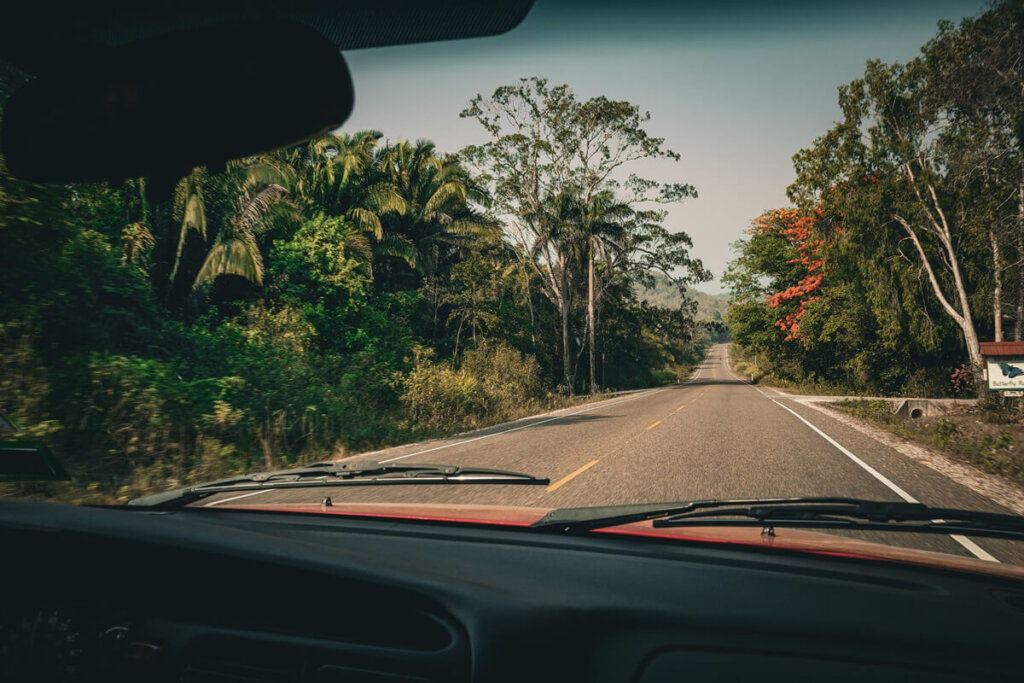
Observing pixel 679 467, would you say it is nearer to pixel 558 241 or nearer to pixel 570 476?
pixel 570 476

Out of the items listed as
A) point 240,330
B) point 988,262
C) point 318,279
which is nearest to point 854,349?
point 988,262

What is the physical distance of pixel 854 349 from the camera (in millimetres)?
33062

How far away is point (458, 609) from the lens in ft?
5.10

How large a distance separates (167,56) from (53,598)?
5.58 ft

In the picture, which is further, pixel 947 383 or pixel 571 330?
pixel 571 330

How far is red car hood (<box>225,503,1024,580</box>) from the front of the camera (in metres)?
1.79

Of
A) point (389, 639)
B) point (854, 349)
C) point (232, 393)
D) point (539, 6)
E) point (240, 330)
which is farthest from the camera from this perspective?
point (854, 349)

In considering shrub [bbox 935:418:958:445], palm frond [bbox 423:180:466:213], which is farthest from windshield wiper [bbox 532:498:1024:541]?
palm frond [bbox 423:180:466:213]

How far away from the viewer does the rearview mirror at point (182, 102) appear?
4.67ft

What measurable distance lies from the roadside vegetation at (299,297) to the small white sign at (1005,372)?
13148 mm

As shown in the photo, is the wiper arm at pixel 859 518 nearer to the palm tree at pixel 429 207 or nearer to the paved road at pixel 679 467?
the paved road at pixel 679 467

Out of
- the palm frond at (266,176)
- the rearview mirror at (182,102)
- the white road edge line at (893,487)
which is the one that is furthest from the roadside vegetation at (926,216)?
the rearview mirror at (182,102)

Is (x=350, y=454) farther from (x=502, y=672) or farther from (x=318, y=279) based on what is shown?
(x=502, y=672)

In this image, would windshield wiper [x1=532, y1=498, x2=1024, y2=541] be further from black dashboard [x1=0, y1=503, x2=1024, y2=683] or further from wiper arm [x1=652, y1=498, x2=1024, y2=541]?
black dashboard [x1=0, y1=503, x2=1024, y2=683]
